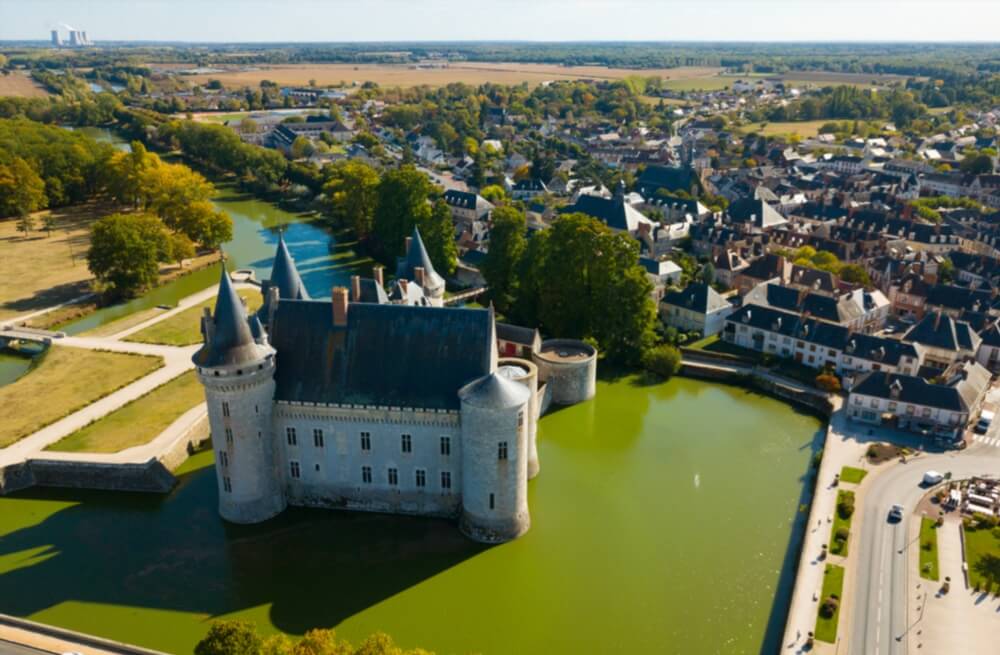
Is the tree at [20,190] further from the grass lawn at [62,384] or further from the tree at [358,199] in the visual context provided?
the grass lawn at [62,384]

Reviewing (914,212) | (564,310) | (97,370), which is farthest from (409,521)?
(914,212)

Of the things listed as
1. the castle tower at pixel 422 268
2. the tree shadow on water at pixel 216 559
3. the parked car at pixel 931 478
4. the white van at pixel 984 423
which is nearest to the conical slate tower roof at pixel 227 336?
the tree shadow on water at pixel 216 559

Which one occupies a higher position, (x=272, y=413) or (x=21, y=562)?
(x=272, y=413)

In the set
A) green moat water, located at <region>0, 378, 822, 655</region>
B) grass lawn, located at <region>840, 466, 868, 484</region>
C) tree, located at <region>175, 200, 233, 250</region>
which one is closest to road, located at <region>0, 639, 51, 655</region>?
green moat water, located at <region>0, 378, 822, 655</region>

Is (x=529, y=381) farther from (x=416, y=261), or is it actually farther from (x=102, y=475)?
(x=102, y=475)

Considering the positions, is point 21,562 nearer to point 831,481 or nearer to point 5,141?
Answer: point 831,481

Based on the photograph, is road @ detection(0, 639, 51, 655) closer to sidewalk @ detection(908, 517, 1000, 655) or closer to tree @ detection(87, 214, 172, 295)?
sidewalk @ detection(908, 517, 1000, 655)
